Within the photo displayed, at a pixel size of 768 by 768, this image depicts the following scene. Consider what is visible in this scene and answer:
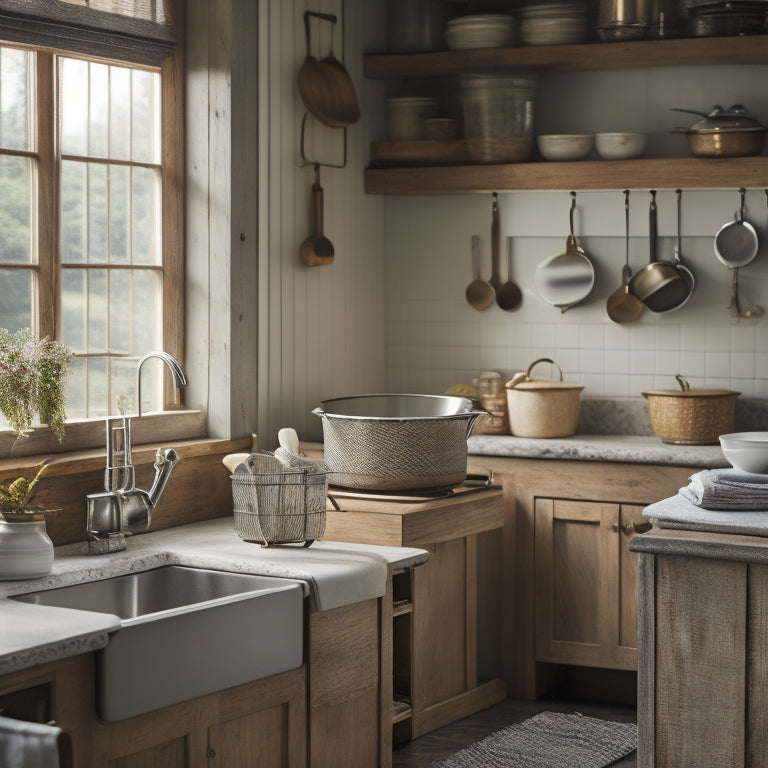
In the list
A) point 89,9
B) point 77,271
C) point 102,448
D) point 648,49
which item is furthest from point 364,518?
point 648,49

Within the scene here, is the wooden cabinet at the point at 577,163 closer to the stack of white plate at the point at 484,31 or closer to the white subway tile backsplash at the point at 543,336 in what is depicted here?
the stack of white plate at the point at 484,31

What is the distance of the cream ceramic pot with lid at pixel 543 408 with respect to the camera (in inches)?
178

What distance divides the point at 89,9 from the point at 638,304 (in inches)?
92.0

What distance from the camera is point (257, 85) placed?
4219mm

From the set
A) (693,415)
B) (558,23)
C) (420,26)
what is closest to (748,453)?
(693,415)

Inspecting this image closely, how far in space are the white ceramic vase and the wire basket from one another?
1.90ft

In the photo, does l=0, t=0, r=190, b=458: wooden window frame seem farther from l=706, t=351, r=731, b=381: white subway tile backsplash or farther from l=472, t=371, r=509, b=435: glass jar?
l=706, t=351, r=731, b=381: white subway tile backsplash

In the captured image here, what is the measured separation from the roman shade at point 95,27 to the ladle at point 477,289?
164cm

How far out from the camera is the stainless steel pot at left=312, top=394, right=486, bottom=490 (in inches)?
149

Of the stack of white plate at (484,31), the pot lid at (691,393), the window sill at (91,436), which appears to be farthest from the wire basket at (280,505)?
the stack of white plate at (484,31)

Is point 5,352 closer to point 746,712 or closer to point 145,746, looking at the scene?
point 145,746

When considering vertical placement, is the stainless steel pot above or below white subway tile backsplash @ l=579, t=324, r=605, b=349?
below

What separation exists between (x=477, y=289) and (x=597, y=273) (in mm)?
501

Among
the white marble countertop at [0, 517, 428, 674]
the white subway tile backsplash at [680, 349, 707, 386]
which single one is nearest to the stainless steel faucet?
the white marble countertop at [0, 517, 428, 674]
